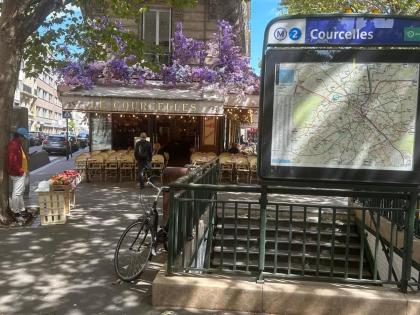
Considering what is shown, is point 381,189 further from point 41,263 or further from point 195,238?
point 41,263

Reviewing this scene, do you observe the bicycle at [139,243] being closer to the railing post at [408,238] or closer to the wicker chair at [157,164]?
the railing post at [408,238]

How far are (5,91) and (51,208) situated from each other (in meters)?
2.16

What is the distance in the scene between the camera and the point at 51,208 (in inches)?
321

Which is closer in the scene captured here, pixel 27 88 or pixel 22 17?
pixel 22 17

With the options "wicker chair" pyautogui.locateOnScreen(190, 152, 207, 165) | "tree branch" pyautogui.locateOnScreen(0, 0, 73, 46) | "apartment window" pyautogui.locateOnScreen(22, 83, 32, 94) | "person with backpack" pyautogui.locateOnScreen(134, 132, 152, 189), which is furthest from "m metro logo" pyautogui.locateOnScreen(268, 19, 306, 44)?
"apartment window" pyautogui.locateOnScreen(22, 83, 32, 94)

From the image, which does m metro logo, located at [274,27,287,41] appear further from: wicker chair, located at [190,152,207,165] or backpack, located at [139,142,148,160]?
wicker chair, located at [190,152,207,165]

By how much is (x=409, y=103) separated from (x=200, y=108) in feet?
31.9

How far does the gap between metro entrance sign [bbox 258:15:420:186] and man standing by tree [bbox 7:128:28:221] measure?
567 cm

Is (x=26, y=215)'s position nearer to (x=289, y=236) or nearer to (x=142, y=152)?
(x=142, y=152)

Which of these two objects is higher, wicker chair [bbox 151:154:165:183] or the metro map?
the metro map

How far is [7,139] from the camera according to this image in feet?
27.1

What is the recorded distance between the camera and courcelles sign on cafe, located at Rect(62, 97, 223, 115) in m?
13.4

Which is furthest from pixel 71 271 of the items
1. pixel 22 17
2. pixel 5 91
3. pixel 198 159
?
pixel 198 159

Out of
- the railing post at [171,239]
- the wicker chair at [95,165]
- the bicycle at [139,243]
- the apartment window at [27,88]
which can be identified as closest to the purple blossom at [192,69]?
the wicker chair at [95,165]
